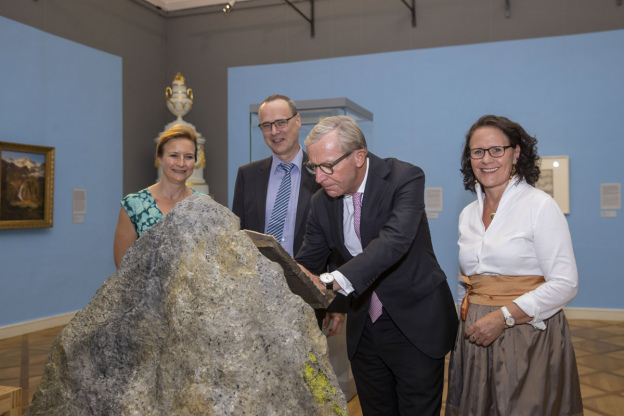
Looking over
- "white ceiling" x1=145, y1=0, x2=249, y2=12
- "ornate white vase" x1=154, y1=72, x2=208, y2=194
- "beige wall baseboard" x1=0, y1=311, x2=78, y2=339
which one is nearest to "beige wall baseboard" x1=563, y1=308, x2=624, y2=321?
"ornate white vase" x1=154, y1=72, x2=208, y2=194

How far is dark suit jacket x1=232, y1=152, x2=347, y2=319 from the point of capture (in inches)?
120

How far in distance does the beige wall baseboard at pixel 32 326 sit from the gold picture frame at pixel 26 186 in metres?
1.23

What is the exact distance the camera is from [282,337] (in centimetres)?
140

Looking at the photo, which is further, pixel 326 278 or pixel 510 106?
pixel 510 106

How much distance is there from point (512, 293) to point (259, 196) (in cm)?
160

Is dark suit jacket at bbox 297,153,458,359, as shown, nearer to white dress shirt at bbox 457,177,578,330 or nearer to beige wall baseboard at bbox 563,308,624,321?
white dress shirt at bbox 457,177,578,330

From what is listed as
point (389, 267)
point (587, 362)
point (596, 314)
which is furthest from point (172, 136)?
point (596, 314)

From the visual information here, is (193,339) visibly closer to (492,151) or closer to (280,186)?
(492,151)

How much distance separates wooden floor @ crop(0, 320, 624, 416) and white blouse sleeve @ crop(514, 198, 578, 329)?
244cm

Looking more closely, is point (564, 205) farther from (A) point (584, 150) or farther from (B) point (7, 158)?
(B) point (7, 158)

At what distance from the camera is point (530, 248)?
2170mm

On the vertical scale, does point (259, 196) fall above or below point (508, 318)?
above

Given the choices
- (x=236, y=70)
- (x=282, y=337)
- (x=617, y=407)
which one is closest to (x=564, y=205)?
(x=617, y=407)

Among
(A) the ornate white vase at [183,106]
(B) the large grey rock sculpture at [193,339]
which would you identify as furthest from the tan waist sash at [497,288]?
(A) the ornate white vase at [183,106]
